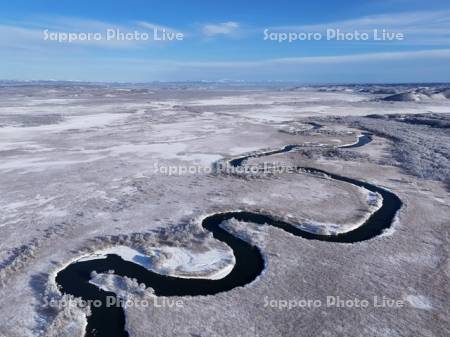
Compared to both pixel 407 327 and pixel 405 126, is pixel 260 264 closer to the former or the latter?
pixel 407 327

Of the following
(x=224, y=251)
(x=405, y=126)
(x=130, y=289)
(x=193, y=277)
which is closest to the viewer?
(x=130, y=289)

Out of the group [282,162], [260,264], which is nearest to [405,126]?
[282,162]

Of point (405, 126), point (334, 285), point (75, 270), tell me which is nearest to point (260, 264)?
point (334, 285)

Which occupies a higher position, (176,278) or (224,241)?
(224,241)

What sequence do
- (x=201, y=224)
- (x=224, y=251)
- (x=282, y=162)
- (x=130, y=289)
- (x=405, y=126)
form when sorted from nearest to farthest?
(x=130, y=289) < (x=224, y=251) < (x=201, y=224) < (x=282, y=162) < (x=405, y=126)

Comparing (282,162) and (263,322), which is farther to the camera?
(282,162)

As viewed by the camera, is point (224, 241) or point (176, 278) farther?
point (224, 241)
